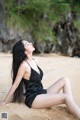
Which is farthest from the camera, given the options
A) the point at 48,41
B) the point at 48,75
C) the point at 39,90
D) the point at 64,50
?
the point at 64,50

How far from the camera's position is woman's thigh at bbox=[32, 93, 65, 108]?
16.8 ft

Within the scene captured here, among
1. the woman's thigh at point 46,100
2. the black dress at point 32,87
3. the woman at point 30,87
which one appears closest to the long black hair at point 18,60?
the woman at point 30,87

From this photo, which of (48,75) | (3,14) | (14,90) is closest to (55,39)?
(3,14)

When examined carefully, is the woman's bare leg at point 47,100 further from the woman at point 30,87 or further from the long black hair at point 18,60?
the long black hair at point 18,60

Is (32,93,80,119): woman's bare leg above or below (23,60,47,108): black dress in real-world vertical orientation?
below

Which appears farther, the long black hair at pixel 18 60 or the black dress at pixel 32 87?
the long black hair at pixel 18 60

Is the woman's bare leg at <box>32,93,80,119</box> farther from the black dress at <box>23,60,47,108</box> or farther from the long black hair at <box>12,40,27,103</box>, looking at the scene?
the long black hair at <box>12,40,27,103</box>

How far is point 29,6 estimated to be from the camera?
19.8 meters

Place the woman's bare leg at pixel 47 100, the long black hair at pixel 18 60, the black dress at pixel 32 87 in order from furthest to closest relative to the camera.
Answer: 1. the long black hair at pixel 18 60
2. the black dress at pixel 32 87
3. the woman's bare leg at pixel 47 100

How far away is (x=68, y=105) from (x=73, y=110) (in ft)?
0.33

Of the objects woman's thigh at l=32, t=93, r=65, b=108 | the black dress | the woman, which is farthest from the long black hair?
woman's thigh at l=32, t=93, r=65, b=108

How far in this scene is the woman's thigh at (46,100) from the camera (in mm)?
5105

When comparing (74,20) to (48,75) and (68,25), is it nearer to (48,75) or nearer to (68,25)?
(68,25)

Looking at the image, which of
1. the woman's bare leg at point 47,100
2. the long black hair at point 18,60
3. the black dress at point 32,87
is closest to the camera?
the woman's bare leg at point 47,100
